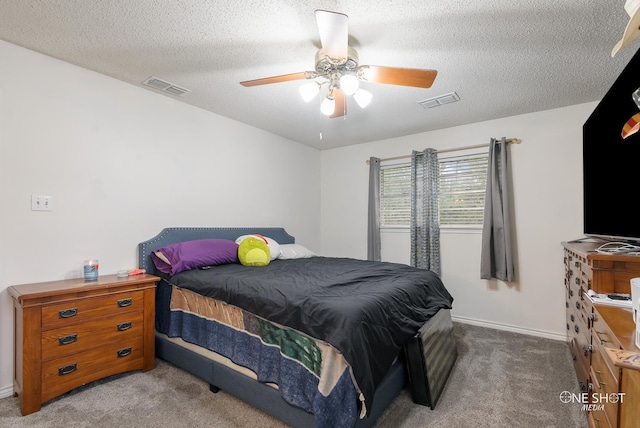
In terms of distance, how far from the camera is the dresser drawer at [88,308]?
1906 millimetres

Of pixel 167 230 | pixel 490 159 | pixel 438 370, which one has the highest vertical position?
pixel 490 159

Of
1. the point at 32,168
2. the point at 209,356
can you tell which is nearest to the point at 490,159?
the point at 209,356

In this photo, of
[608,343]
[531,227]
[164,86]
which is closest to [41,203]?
[164,86]

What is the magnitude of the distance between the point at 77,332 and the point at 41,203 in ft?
3.21

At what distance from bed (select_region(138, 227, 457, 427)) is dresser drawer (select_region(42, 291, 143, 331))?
0.29 metres

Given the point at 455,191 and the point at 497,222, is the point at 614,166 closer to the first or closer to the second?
the point at 497,222

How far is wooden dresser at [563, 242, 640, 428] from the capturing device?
883mm

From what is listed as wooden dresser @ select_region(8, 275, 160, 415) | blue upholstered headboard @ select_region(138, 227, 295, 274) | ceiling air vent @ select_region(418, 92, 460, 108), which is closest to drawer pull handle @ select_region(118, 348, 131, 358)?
wooden dresser @ select_region(8, 275, 160, 415)

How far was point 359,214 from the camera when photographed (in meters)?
4.52

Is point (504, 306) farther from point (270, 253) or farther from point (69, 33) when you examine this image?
point (69, 33)

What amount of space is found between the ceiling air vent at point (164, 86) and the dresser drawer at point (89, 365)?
7.03 feet

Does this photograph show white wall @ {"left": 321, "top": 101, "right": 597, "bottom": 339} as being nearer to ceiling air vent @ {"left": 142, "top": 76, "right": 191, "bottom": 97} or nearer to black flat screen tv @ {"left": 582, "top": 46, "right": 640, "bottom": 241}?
black flat screen tv @ {"left": 582, "top": 46, "right": 640, "bottom": 241}

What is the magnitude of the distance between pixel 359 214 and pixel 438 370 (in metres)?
2.68

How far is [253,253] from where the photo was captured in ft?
9.50
